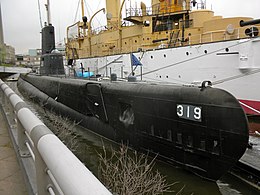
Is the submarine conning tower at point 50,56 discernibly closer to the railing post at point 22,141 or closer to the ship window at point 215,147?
the ship window at point 215,147

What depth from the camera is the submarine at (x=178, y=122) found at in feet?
18.9

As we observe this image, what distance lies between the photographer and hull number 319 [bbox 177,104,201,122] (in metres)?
6.16

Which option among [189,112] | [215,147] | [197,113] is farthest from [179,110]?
[215,147]

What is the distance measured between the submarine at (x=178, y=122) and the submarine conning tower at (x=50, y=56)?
12.4 metres

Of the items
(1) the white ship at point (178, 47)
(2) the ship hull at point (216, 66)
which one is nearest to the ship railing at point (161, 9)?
(1) the white ship at point (178, 47)

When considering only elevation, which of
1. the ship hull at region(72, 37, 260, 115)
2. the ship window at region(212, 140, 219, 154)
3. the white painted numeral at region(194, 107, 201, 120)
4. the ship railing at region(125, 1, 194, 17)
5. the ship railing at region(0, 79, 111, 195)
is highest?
the ship railing at region(125, 1, 194, 17)

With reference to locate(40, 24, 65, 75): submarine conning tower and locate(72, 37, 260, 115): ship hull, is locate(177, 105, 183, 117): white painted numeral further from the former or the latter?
locate(40, 24, 65, 75): submarine conning tower

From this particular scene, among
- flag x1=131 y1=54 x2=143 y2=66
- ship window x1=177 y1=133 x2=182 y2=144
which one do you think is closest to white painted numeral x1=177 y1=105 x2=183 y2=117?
ship window x1=177 y1=133 x2=182 y2=144

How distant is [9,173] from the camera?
3748mm

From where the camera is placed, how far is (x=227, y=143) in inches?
228

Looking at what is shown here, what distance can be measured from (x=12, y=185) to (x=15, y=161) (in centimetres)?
90

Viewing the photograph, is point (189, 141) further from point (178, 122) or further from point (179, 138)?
point (178, 122)

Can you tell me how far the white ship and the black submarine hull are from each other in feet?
9.05

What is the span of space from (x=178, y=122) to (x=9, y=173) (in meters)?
4.00
